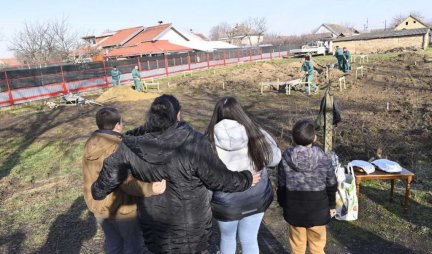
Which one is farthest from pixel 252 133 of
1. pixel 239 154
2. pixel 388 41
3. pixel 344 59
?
pixel 388 41

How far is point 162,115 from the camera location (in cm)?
196

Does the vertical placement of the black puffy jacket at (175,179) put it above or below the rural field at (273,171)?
above

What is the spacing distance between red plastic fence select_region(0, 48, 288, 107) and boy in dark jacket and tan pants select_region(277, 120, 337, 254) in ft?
54.4

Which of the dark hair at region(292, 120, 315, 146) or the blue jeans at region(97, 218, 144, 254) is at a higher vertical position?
the dark hair at region(292, 120, 315, 146)

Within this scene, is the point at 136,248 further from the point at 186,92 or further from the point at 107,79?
the point at 107,79

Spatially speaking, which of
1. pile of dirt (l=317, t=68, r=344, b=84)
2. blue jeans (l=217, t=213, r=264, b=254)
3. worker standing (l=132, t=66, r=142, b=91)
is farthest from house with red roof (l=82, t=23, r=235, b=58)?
blue jeans (l=217, t=213, r=264, b=254)

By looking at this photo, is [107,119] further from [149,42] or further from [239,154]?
[149,42]

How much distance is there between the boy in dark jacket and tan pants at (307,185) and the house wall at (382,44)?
1796 inches

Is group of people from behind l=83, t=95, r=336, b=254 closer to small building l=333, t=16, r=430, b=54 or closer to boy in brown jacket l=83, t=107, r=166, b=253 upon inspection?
boy in brown jacket l=83, t=107, r=166, b=253

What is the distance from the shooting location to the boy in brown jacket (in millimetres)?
2535

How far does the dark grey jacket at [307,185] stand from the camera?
8.86 feet

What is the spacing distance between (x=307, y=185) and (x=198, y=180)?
1.08 meters

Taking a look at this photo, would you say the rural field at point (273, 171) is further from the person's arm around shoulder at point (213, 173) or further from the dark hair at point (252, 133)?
the person's arm around shoulder at point (213, 173)

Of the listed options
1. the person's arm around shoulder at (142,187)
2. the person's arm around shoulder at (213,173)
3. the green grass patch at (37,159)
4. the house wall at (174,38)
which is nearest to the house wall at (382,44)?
the house wall at (174,38)
